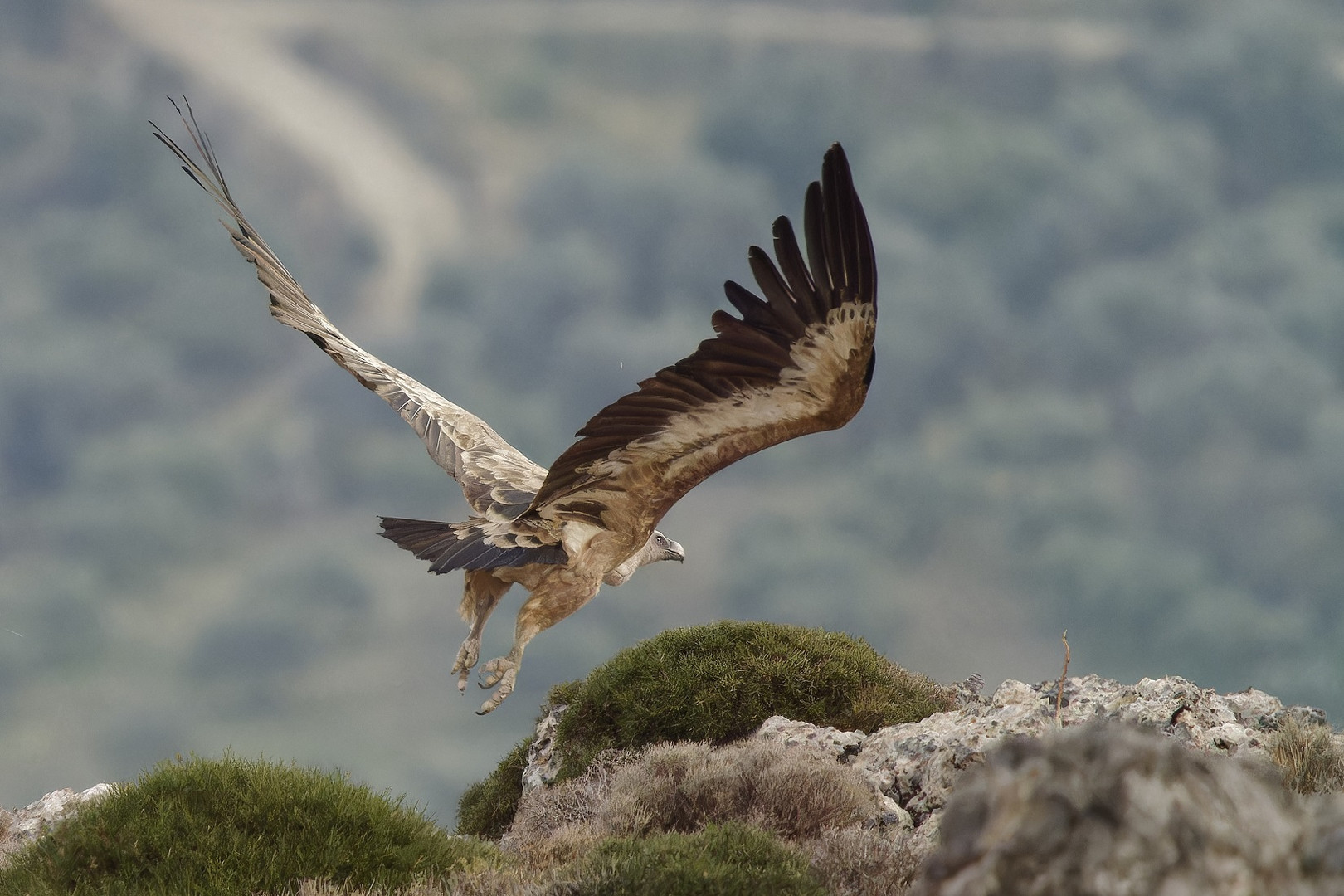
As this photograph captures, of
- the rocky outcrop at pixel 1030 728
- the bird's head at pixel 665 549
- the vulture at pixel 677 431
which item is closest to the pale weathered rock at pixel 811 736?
the rocky outcrop at pixel 1030 728

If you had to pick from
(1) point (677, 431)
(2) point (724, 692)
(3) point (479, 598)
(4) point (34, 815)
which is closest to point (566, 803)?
(2) point (724, 692)

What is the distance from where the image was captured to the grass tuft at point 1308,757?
7.54 meters

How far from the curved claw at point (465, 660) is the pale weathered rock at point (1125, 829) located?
16.7 feet

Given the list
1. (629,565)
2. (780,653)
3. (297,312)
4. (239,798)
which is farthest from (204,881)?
(780,653)

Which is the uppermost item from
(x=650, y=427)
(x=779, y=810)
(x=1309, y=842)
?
(x=650, y=427)

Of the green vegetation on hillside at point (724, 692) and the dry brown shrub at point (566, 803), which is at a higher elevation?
the green vegetation on hillside at point (724, 692)

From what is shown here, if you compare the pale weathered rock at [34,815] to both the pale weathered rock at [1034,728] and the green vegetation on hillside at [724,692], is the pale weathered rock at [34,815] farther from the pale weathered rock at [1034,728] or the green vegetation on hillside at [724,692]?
the pale weathered rock at [1034,728]

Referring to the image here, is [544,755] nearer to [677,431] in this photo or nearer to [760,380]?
[677,431]

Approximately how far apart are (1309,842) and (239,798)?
272 inches

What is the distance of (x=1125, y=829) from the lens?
2568mm

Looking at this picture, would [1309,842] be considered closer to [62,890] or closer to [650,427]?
[650,427]

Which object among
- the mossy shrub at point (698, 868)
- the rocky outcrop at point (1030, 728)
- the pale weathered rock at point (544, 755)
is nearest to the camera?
the mossy shrub at point (698, 868)

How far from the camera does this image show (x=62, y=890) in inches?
277

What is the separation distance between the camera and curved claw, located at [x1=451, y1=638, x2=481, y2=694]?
7.45 metres
